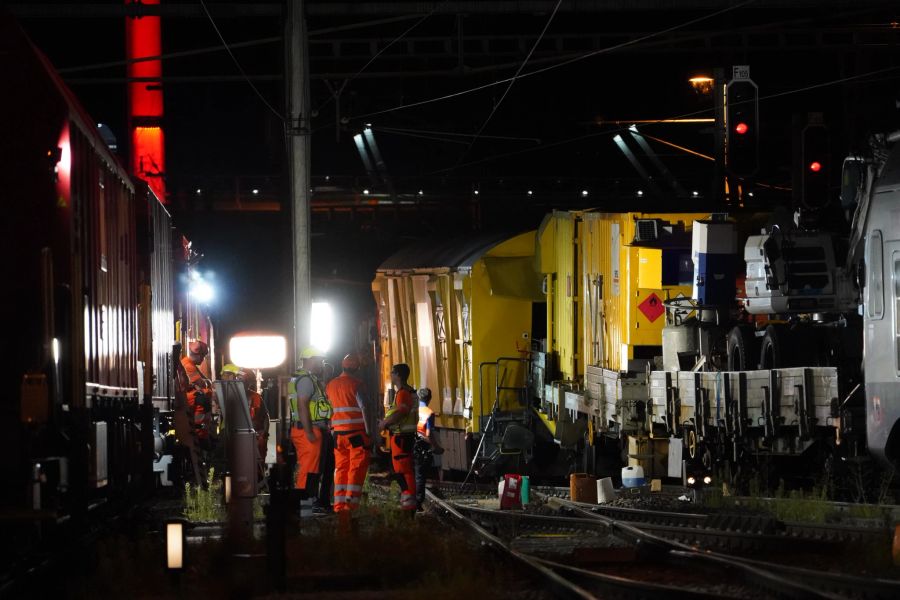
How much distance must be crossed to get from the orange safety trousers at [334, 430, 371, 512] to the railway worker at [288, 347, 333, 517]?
113 cm

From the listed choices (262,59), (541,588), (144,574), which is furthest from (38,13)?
(262,59)

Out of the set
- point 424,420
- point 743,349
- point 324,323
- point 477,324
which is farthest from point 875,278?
point 324,323

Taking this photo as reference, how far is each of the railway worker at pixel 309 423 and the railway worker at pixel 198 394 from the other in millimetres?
2502

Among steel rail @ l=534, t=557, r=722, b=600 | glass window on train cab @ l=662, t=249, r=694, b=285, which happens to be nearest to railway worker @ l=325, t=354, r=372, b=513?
steel rail @ l=534, t=557, r=722, b=600

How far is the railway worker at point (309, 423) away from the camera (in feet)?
54.7

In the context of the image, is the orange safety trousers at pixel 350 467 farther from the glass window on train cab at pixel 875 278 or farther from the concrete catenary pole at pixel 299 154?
the glass window on train cab at pixel 875 278

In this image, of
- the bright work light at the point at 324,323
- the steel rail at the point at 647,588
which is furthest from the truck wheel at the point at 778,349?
the bright work light at the point at 324,323

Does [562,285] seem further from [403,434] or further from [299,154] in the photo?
[403,434]

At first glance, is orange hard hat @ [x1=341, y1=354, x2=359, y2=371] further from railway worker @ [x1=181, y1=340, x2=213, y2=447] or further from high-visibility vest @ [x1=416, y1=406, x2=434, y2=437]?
railway worker @ [x1=181, y1=340, x2=213, y2=447]

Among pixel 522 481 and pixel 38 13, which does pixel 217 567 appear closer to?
pixel 522 481

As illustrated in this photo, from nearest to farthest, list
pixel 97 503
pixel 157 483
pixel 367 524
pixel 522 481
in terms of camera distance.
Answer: pixel 97 503 → pixel 367 524 → pixel 522 481 → pixel 157 483

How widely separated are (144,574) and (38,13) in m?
11.5

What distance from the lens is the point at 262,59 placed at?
46.4 metres

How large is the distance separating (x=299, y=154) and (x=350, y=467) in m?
4.09
